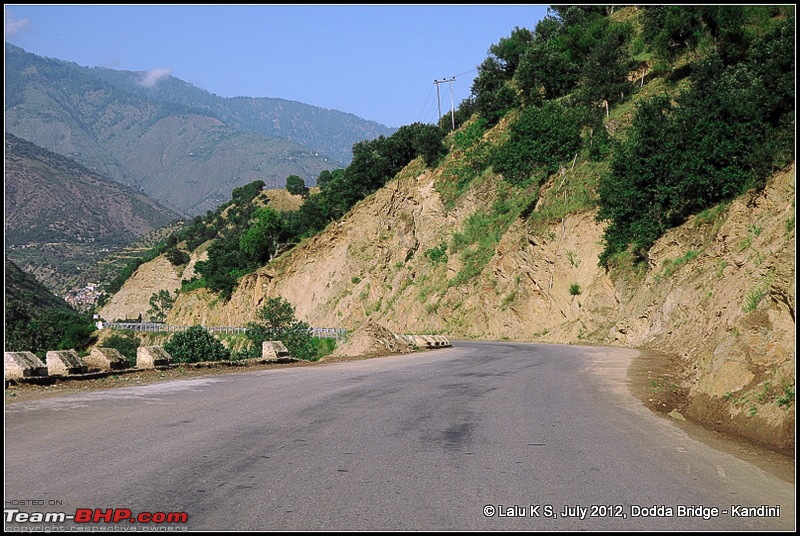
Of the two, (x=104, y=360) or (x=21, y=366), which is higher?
(x=21, y=366)

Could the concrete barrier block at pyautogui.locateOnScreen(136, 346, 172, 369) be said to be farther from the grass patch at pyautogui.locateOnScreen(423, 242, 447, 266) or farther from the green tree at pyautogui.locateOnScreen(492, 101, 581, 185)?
the grass patch at pyautogui.locateOnScreen(423, 242, 447, 266)

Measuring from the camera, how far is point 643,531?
19.0ft

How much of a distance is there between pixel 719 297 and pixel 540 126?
31.7 meters

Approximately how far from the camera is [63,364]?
15117mm

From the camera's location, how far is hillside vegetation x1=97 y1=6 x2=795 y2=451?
1986 centimetres

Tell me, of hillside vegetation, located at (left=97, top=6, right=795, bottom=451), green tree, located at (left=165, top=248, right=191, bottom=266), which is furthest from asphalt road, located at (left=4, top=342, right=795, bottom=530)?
green tree, located at (left=165, top=248, right=191, bottom=266)

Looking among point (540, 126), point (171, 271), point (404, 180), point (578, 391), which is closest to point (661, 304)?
point (578, 391)

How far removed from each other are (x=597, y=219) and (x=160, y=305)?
325 ft

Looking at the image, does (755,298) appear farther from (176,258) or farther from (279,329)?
(176,258)

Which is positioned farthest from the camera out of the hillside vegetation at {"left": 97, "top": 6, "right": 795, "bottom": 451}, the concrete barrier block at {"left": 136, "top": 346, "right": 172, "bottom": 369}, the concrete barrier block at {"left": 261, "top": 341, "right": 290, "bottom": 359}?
the concrete barrier block at {"left": 261, "top": 341, "right": 290, "bottom": 359}

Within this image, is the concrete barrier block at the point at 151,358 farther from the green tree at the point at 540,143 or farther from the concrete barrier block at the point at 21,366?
the green tree at the point at 540,143

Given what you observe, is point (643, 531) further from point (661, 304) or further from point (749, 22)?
point (749, 22)

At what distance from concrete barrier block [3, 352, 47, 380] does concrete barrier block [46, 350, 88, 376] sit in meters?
0.45

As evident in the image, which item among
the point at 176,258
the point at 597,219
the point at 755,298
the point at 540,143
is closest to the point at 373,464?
the point at 755,298
